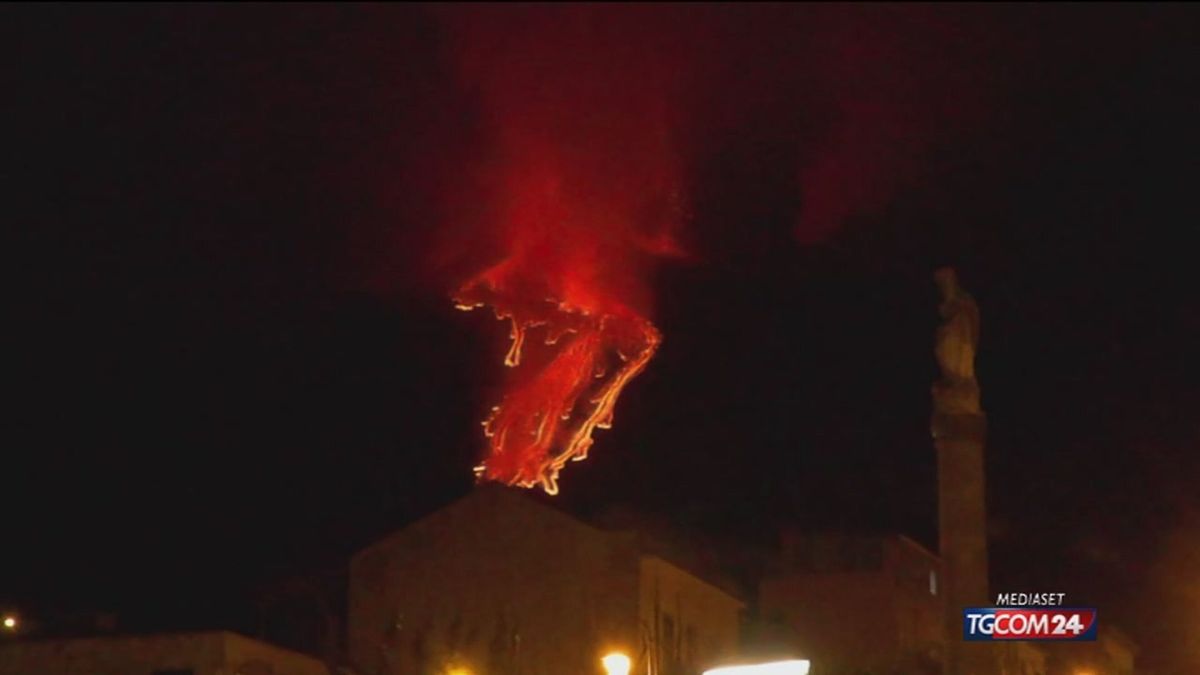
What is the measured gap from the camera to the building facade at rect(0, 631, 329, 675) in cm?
4106

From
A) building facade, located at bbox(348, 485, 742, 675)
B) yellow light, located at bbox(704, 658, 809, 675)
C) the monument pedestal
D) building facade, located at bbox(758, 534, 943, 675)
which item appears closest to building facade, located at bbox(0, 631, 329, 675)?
building facade, located at bbox(348, 485, 742, 675)

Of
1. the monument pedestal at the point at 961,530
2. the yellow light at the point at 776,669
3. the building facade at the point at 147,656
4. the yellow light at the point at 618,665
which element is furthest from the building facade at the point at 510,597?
the yellow light at the point at 776,669

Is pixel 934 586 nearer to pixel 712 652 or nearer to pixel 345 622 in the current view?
pixel 712 652

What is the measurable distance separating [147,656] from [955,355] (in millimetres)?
21849

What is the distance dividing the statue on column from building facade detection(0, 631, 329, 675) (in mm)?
19874

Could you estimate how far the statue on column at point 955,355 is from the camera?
27.1 m

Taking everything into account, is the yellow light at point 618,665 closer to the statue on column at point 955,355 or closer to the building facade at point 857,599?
the statue on column at point 955,355

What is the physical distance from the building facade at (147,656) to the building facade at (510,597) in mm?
4509

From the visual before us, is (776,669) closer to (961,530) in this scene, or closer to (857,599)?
(961,530)

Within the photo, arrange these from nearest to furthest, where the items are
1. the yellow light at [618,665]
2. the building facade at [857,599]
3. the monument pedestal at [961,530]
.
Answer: the yellow light at [618,665] < the monument pedestal at [961,530] < the building facade at [857,599]

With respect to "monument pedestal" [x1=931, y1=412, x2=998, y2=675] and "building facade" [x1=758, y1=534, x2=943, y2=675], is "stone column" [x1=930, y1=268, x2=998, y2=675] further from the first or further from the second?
"building facade" [x1=758, y1=534, x2=943, y2=675]

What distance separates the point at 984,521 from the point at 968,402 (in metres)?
1.71

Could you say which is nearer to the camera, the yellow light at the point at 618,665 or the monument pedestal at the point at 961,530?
the yellow light at the point at 618,665

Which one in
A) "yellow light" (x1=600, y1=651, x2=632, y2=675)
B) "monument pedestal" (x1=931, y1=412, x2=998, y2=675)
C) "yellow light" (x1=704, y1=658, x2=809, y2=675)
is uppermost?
"monument pedestal" (x1=931, y1=412, x2=998, y2=675)
